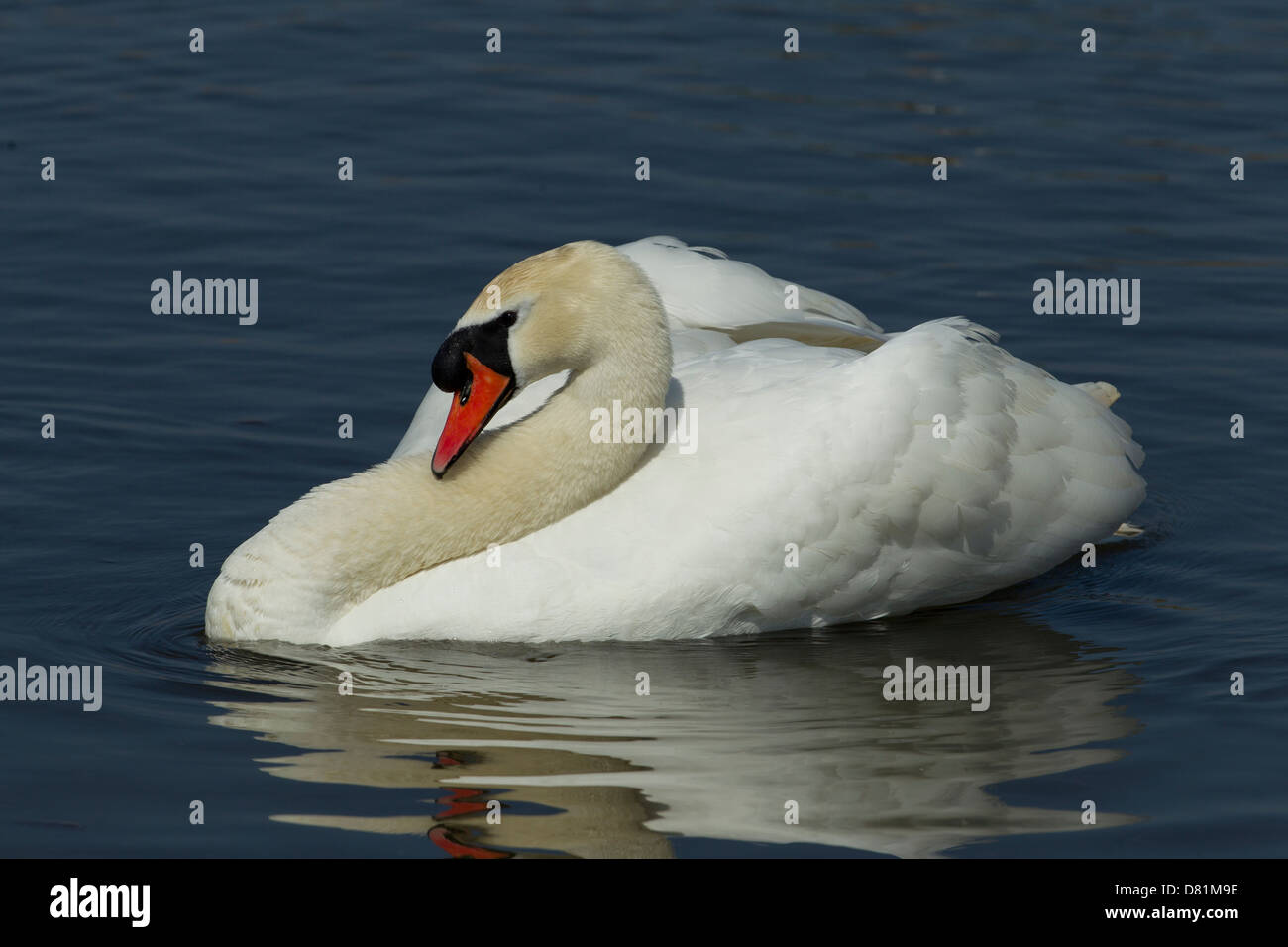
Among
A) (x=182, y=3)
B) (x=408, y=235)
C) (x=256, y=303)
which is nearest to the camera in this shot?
(x=256, y=303)

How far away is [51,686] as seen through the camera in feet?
23.9

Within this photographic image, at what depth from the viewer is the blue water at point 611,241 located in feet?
21.3

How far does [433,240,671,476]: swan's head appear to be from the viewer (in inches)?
296

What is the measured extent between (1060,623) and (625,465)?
1.82 meters

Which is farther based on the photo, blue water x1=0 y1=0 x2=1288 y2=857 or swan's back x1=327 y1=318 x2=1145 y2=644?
swan's back x1=327 y1=318 x2=1145 y2=644

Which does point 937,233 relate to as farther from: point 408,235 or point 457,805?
point 457,805

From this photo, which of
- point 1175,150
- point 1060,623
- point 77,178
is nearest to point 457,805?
point 1060,623
